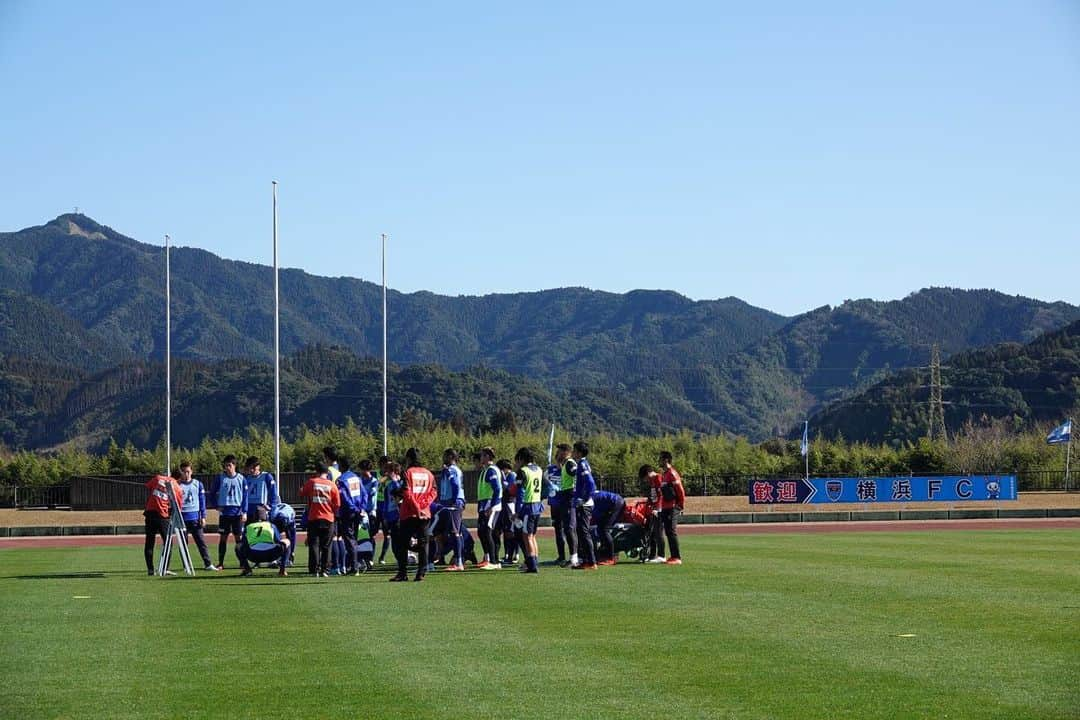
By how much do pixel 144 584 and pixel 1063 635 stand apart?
11.9m

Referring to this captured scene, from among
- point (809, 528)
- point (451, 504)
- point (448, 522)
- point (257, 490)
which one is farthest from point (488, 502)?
point (809, 528)

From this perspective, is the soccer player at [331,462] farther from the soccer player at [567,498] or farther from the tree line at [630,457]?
the tree line at [630,457]

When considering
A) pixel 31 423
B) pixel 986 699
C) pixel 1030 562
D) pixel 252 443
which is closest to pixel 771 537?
pixel 1030 562

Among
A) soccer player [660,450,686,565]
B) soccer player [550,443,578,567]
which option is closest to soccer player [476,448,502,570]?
soccer player [550,443,578,567]

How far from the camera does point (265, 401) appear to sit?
135m

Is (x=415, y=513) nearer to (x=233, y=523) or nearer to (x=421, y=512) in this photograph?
(x=421, y=512)

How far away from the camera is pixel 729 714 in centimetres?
954

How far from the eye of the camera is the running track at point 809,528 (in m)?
34.0

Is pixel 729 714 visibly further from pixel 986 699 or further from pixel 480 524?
pixel 480 524

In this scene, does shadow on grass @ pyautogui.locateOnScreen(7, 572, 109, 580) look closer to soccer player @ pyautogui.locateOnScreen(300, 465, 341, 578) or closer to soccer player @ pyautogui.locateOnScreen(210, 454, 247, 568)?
soccer player @ pyautogui.locateOnScreen(210, 454, 247, 568)

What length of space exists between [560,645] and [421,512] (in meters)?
7.26

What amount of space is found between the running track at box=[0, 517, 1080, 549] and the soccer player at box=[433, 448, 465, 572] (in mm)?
→ 13554

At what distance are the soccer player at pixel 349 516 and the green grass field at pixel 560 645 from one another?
1.44m

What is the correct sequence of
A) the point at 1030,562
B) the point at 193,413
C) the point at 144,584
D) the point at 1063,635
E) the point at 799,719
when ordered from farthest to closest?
1. the point at 193,413
2. the point at 1030,562
3. the point at 144,584
4. the point at 1063,635
5. the point at 799,719
